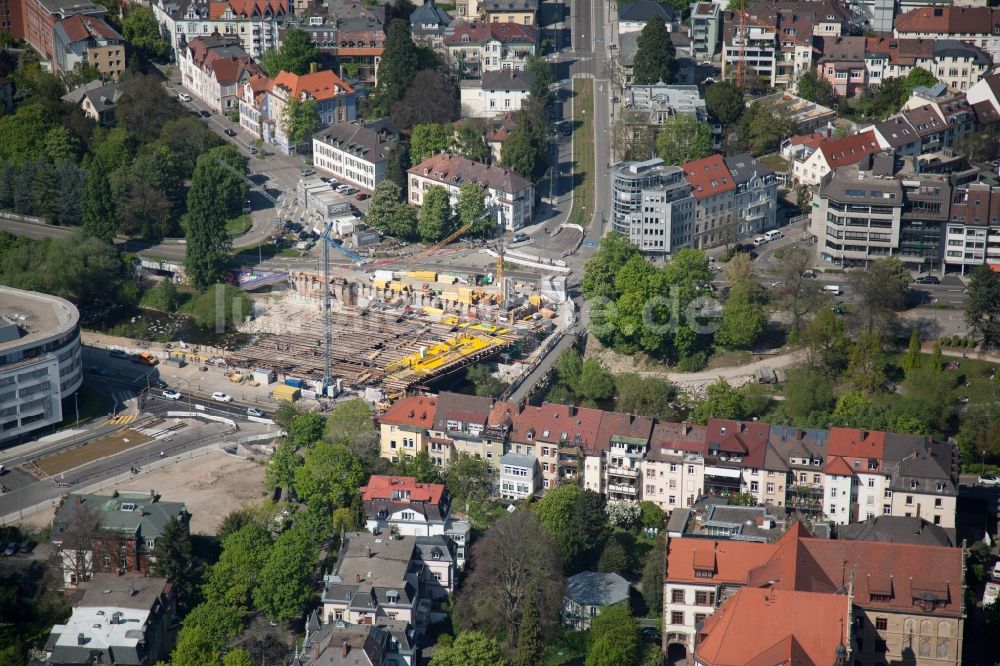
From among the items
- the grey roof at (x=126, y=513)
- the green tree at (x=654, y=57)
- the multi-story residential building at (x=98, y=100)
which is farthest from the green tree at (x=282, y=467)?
the multi-story residential building at (x=98, y=100)

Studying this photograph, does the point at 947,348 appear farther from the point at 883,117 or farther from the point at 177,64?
the point at 177,64

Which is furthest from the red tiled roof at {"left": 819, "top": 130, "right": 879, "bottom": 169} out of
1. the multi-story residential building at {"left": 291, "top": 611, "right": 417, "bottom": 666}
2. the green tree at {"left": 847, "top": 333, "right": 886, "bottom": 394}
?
the multi-story residential building at {"left": 291, "top": 611, "right": 417, "bottom": 666}

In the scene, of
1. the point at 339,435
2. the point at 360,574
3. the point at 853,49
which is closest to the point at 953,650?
the point at 360,574

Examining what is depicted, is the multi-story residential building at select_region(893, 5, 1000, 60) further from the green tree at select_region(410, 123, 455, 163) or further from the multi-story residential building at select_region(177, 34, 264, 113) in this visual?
the multi-story residential building at select_region(177, 34, 264, 113)

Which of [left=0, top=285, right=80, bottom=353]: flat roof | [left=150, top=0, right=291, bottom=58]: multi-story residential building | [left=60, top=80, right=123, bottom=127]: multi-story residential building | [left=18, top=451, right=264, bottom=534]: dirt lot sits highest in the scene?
[left=150, top=0, right=291, bottom=58]: multi-story residential building

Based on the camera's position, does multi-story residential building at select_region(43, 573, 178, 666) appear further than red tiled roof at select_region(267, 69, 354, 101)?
No

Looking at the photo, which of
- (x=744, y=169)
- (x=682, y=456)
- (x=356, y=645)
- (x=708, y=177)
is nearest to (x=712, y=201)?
(x=708, y=177)

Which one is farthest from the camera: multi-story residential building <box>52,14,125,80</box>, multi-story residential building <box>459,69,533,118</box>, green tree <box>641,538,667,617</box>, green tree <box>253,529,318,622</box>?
multi-story residential building <box>52,14,125,80</box>

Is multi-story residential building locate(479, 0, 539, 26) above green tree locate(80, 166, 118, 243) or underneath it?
above
